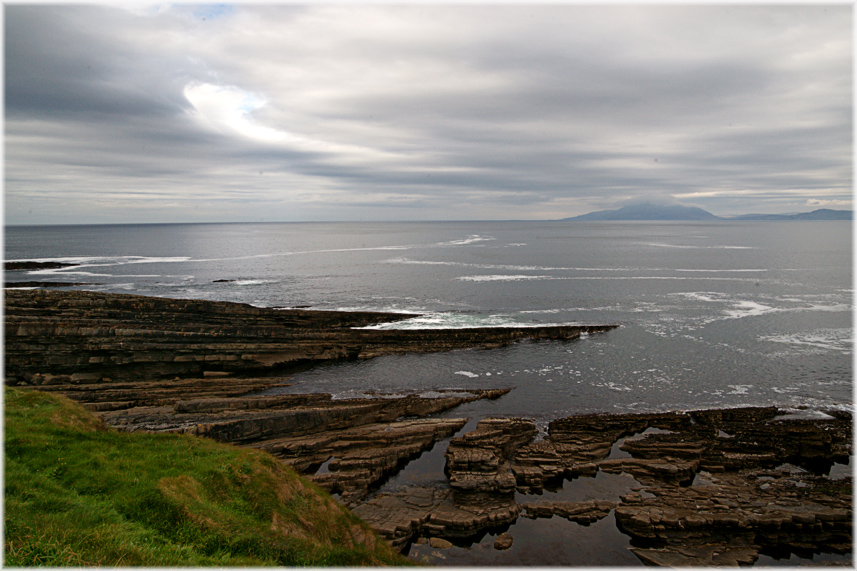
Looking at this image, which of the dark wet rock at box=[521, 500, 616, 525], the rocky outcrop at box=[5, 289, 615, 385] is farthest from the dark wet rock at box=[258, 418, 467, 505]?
the rocky outcrop at box=[5, 289, 615, 385]

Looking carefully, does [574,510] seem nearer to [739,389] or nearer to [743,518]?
[743,518]

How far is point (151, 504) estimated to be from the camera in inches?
549

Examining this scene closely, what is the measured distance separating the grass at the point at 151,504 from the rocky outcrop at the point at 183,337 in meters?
25.9

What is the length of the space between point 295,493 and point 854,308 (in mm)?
85759

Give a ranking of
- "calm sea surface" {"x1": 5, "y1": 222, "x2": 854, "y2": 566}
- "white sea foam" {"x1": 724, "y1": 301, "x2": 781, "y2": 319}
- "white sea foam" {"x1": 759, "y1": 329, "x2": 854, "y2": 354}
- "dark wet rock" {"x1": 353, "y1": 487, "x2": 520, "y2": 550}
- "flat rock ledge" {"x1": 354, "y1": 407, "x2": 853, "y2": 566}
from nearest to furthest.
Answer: "flat rock ledge" {"x1": 354, "y1": 407, "x2": 853, "y2": 566} < "dark wet rock" {"x1": 353, "y1": 487, "x2": 520, "y2": 550} < "calm sea surface" {"x1": 5, "y1": 222, "x2": 854, "y2": 566} < "white sea foam" {"x1": 759, "y1": 329, "x2": 854, "y2": 354} < "white sea foam" {"x1": 724, "y1": 301, "x2": 781, "y2": 319}

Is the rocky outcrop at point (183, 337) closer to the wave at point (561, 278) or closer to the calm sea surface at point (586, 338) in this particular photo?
the calm sea surface at point (586, 338)

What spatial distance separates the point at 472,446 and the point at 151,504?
61.8 ft

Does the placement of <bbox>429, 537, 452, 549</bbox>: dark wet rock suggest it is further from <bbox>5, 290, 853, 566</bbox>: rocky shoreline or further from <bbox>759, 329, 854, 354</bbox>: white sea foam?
<bbox>759, 329, 854, 354</bbox>: white sea foam

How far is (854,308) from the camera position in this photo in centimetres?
7069

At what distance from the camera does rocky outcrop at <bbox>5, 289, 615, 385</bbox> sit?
43.8m

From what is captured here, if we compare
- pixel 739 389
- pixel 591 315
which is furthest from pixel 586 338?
pixel 739 389

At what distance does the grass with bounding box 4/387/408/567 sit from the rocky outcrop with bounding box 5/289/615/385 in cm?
2589

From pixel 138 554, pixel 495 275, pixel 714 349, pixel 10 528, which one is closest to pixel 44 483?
pixel 10 528

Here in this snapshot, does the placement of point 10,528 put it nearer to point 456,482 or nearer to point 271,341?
point 456,482
